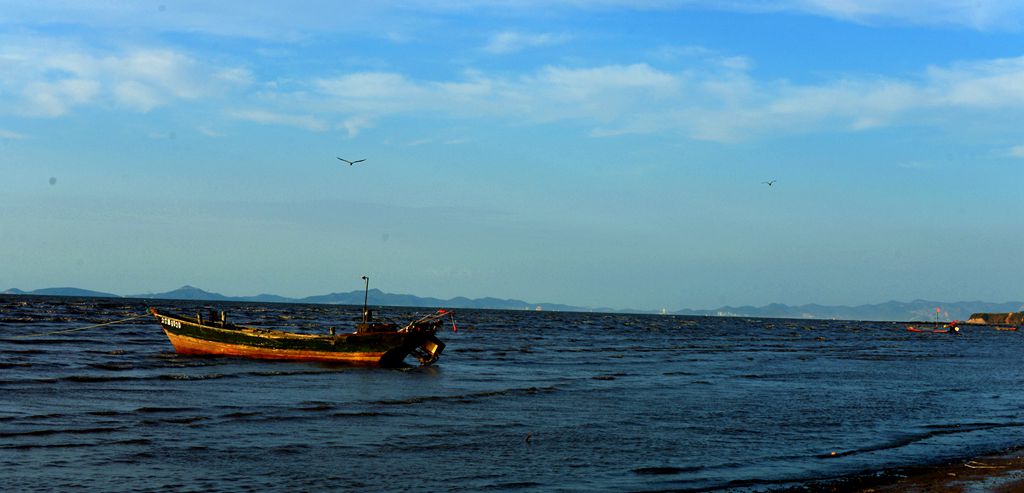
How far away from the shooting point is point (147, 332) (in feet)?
204

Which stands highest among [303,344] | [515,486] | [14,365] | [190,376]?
[303,344]

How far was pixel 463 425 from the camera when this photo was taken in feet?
70.3

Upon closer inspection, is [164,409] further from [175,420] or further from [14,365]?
[14,365]

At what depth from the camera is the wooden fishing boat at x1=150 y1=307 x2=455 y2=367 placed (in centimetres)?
3753

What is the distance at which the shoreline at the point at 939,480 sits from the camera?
1395cm

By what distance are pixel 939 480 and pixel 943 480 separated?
0.20 feet

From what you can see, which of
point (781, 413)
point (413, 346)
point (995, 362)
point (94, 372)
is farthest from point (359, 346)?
point (995, 362)

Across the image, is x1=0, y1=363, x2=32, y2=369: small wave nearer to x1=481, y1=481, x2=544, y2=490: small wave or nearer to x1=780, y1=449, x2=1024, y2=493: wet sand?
x1=481, y1=481, x2=544, y2=490: small wave

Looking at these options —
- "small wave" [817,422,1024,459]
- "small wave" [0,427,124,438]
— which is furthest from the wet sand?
"small wave" [0,427,124,438]

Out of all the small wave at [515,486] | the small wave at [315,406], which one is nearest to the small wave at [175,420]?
the small wave at [315,406]

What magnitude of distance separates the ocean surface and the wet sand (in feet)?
2.39

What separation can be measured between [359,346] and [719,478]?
2453 cm

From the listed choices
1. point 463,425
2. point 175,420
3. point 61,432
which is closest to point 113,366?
point 175,420

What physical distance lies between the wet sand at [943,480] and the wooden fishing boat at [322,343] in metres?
23.1
